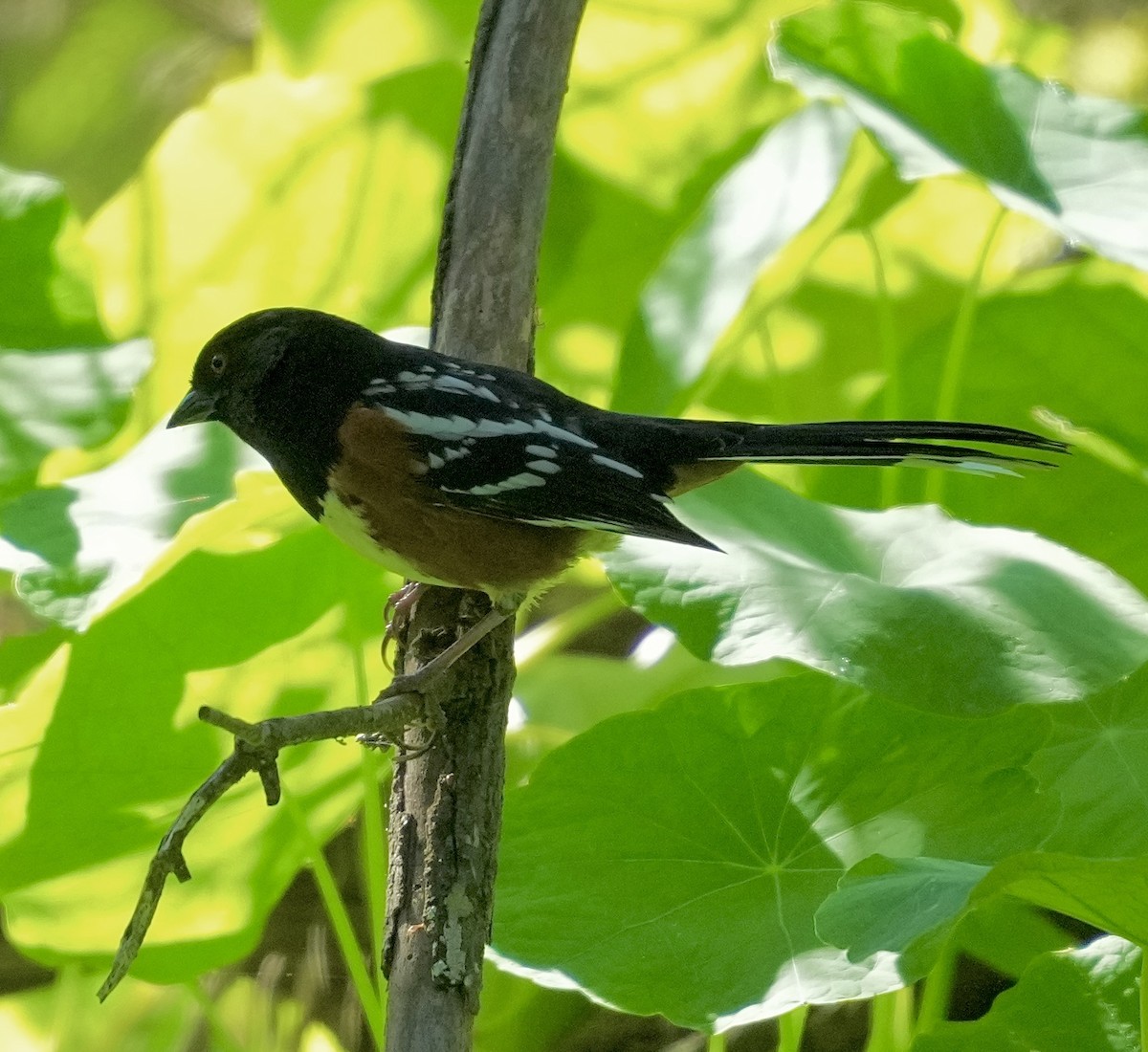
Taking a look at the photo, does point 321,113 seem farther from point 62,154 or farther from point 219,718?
point 62,154

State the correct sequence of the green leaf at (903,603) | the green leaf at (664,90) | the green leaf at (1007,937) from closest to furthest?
the green leaf at (903,603)
the green leaf at (1007,937)
the green leaf at (664,90)

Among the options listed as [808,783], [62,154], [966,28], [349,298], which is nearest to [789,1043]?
[808,783]

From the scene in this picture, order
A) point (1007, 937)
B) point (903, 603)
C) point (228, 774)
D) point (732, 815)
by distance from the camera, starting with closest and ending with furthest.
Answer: point (228, 774), point (903, 603), point (732, 815), point (1007, 937)

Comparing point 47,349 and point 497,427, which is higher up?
point 47,349

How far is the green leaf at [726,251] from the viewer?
4.92 ft

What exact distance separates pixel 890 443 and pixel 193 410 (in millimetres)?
874

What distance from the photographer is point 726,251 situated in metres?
1.57

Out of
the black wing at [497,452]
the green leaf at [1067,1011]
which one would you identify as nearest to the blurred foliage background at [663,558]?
the green leaf at [1067,1011]

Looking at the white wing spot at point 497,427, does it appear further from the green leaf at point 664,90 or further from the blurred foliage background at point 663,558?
the green leaf at point 664,90

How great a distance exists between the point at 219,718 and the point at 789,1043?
795 millimetres

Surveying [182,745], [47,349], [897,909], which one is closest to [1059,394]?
[897,909]

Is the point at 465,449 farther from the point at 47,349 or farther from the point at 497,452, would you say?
the point at 47,349

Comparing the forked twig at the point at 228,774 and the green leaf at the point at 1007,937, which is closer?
the forked twig at the point at 228,774

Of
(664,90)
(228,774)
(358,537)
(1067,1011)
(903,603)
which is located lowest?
(1067,1011)
